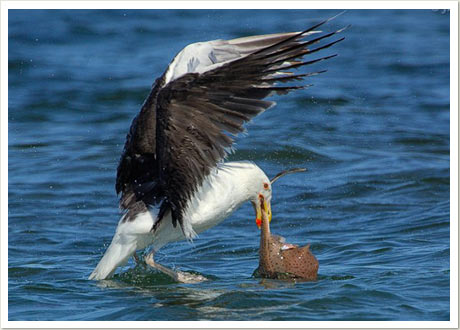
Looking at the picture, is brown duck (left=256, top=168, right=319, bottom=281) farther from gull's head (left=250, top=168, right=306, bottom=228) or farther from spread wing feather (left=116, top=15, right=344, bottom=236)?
spread wing feather (left=116, top=15, right=344, bottom=236)

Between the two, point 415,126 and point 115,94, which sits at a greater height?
point 115,94

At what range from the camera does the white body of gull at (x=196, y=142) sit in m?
6.62

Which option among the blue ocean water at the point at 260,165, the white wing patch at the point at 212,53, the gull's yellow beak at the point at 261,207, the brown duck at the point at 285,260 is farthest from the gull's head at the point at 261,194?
the white wing patch at the point at 212,53

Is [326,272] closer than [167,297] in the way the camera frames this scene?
No

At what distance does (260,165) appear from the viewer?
1219cm

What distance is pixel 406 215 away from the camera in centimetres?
1018

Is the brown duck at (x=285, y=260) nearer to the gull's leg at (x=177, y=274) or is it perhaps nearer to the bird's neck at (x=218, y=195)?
the bird's neck at (x=218, y=195)

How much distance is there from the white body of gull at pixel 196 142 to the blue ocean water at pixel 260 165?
1.76 feet

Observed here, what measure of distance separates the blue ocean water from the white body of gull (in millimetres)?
538

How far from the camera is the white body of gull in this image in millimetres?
6617

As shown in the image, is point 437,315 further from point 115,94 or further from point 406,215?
point 115,94

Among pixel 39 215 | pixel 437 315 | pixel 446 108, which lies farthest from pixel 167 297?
pixel 446 108

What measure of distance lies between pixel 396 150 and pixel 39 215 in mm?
5358

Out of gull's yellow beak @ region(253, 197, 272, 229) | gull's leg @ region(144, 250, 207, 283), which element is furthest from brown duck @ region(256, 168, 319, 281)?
gull's leg @ region(144, 250, 207, 283)
